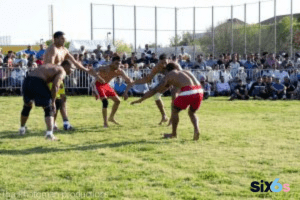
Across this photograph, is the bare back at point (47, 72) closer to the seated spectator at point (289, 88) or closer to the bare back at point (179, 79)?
the bare back at point (179, 79)

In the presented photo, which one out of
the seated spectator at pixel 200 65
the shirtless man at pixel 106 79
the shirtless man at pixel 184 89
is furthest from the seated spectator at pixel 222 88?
the shirtless man at pixel 184 89

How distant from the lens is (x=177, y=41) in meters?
32.6

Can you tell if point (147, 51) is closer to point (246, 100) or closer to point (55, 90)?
point (246, 100)

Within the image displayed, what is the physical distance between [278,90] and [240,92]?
158 cm

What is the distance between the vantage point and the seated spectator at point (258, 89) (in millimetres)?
20938

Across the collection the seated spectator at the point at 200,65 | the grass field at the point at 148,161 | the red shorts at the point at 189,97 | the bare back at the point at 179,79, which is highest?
the seated spectator at the point at 200,65

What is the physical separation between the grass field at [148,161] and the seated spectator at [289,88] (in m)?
8.80

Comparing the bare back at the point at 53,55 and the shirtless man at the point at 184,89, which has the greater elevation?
the bare back at the point at 53,55

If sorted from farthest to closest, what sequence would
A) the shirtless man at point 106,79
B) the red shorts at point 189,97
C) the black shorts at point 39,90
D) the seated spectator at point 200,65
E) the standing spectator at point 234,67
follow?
the seated spectator at point 200,65
the standing spectator at point 234,67
the shirtless man at point 106,79
the red shorts at point 189,97
the black shorts at point 39,90

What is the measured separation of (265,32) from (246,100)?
13071 millimetres

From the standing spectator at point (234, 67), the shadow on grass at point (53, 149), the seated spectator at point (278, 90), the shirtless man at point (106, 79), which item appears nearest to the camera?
the shadow on grass at point (53, 149)

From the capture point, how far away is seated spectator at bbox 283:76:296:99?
20844 mm

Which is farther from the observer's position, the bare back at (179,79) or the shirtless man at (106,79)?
the shirtless man at (106,79)

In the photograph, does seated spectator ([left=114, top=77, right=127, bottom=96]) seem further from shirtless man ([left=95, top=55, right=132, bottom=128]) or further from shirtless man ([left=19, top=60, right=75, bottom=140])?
shirtless man ([left=19, top=60, right=75, bottom=140])
